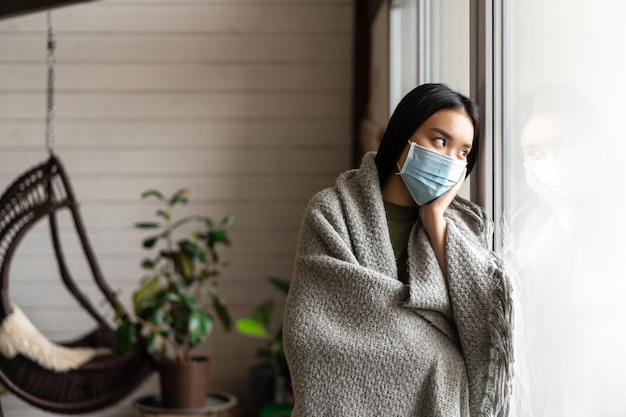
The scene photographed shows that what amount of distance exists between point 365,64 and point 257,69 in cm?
46

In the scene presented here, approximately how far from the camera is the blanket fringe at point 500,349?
1.26 m

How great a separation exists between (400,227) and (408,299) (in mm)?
170

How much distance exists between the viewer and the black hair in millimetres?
1405

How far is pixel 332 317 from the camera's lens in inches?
53.3

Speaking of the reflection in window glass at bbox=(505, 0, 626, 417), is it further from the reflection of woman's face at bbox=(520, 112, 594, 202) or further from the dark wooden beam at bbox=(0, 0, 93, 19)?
the dark wooden beam at bbox=(0, 0, 93, 19)

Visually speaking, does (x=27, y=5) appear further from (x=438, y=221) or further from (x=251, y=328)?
(x=438, y=221)

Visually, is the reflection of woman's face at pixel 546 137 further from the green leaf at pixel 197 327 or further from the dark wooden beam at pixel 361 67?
the dark wooden beam at pixel 361 67

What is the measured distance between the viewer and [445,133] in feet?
4.57

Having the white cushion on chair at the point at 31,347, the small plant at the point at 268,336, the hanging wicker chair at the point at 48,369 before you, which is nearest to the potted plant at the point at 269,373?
the small plant at the point at 268,336

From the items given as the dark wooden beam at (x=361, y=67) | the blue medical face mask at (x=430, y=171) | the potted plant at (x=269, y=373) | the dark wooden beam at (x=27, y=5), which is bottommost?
the potted plant at (x=269, y=373)

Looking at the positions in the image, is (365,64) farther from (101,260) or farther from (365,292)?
(365,292)

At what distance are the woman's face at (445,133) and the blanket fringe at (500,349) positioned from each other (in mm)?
223

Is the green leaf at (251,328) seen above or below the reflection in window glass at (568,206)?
below

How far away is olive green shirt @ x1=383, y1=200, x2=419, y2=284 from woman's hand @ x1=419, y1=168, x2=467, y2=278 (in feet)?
0.13
